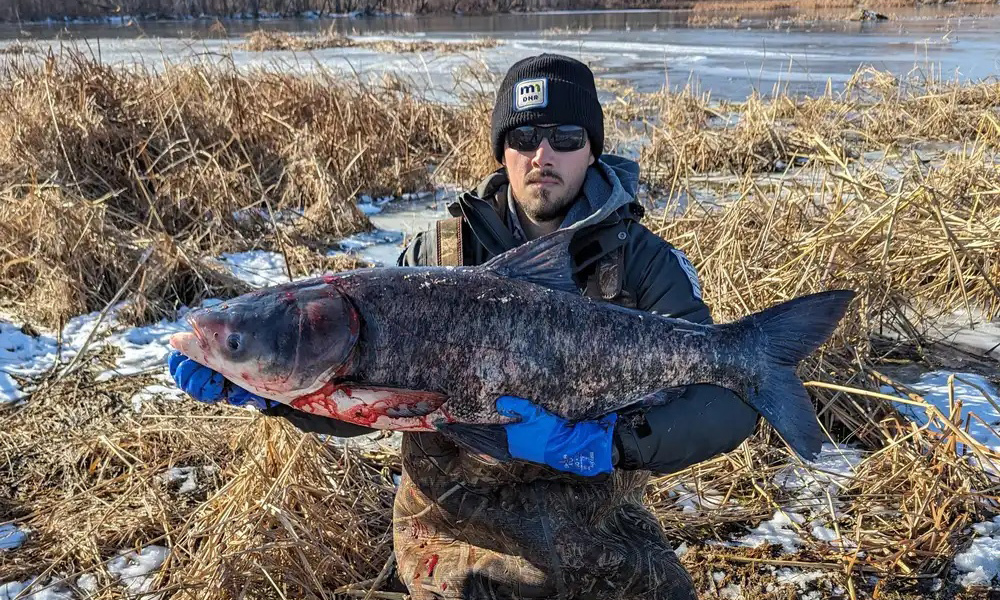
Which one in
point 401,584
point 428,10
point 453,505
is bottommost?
point 401,584

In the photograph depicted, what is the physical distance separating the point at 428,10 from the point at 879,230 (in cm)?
4359

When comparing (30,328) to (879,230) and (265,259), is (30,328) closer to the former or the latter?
(265,259)

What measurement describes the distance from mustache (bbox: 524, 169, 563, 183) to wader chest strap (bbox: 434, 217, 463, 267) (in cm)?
31

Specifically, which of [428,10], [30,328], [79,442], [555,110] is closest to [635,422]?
[555,110]

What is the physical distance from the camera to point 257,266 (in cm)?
612

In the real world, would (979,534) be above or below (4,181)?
below

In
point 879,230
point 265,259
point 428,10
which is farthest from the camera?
point 428,10

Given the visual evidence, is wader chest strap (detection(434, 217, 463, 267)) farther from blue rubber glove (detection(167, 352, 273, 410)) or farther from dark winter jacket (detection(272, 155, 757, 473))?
blue rubber glove (detection(167, 352, 273, 410))

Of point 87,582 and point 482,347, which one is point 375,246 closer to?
point 87,582

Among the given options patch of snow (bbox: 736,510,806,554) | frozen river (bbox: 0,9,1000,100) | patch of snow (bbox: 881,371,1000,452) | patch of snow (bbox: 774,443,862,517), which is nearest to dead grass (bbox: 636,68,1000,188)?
frozen river (bbox: 0,9,1000,100)

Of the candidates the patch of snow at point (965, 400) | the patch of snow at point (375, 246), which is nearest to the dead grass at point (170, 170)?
the patch of snow at point (375, 246)

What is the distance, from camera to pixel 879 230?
15.1 ft

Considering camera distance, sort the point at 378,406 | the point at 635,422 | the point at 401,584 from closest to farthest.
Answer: the point at 378,406, the point at 635,422, the point at 401,584

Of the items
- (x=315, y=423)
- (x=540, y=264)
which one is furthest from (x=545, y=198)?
(x=315, y=423)
